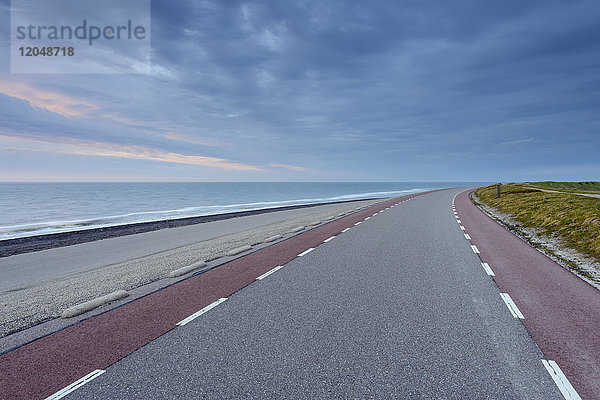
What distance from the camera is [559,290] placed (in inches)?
246

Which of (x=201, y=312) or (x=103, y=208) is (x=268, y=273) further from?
(x=103, y=208)

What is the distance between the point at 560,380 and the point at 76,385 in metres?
4.94

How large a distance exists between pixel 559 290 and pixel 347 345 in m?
4.92

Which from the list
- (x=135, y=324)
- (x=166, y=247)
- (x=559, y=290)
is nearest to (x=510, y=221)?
(x=559, y=290)

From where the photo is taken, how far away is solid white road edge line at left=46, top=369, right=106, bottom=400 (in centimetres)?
308

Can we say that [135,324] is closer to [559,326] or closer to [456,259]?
[559,326]

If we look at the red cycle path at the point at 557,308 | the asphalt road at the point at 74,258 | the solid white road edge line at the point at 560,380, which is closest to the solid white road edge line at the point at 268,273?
the red cycle path at the point at 557,308

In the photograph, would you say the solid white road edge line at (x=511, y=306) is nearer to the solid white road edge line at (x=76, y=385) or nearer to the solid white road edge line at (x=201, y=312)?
the solid white road edge line at (x=201, y=312)

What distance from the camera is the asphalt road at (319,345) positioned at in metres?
3.23

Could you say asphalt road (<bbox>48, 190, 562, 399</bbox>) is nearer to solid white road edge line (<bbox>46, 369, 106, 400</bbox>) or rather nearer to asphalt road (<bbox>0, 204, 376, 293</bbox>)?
solid white road edge line (<bbox>46, 369, 106, 400</bbox>)

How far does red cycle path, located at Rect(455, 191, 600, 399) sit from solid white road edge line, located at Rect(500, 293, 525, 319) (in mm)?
82

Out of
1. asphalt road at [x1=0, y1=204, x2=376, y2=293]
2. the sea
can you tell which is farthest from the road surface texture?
the sea

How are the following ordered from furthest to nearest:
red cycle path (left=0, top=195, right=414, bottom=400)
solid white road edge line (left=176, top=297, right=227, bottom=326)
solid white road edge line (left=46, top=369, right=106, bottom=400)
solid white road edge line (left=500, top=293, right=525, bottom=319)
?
1. solid white road edge line (left=500, top=293, right=525, bottom=319)
2. solid white road edge line (left=176, top=297, right=227, bottom=326)
3. red cycle path (left=0, top=195, right=414, bottom=400)
4. solid white road edge line (left=46, top=369, right=106, bottom=400)

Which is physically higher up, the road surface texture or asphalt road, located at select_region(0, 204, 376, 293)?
the road surface texture
